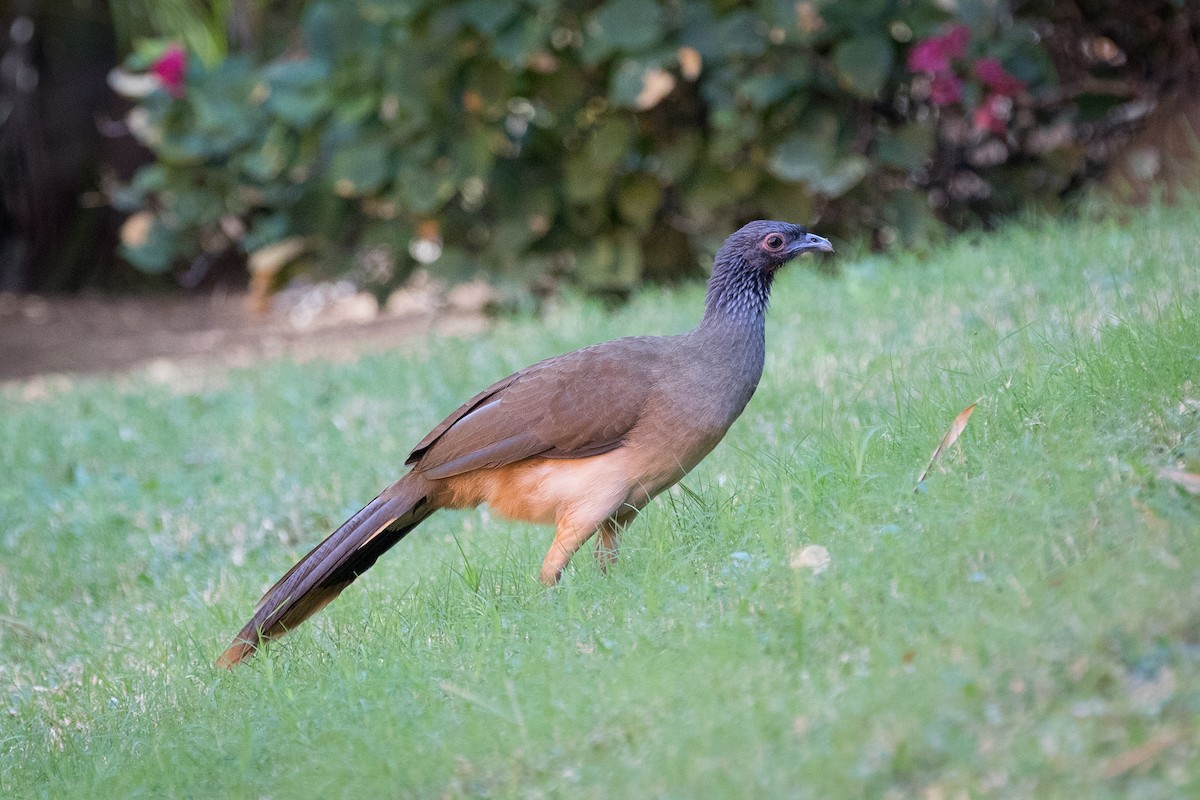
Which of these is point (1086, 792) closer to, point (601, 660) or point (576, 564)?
point (601, 660)

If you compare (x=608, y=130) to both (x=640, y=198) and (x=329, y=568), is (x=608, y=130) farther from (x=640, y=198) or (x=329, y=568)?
(x=329, y=568)

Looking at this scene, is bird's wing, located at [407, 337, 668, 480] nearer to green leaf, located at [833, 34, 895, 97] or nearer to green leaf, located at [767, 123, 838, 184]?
green leaf, located at [767, 123, 838, 184]


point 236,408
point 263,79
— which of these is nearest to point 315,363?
point 236,408

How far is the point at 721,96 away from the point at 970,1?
169 cm

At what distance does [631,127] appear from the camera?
9445 millimetres

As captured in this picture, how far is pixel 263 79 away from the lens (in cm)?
1025

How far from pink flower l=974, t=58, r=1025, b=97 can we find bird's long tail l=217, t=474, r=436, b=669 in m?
5.46

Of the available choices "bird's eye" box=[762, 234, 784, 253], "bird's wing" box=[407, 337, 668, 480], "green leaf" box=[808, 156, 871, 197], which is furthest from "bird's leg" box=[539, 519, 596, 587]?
"green leaf" box=[808, 156, 871, 197]

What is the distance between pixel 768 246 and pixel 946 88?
4.21 metres

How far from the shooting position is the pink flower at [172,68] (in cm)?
1038

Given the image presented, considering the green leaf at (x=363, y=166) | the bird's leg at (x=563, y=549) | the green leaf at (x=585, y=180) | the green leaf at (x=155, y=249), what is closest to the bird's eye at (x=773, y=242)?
the bird's leg at (x=563, y=549)

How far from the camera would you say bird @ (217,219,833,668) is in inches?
177

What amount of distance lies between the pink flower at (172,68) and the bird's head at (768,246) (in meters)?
6.99

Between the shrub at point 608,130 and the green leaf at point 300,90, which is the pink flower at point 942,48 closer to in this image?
the shrub at point 608,130
